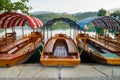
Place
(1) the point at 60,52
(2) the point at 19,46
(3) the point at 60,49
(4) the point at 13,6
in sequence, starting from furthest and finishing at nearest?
(4) the point at 13,6 → (3) the point at 60,49 → (2) the point at 19,46 → (1) the point at 60,52

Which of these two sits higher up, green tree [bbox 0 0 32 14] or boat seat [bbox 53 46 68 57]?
green tree [bbox 0 0 32 14]

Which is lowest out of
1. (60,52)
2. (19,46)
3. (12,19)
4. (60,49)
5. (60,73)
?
(60,73)

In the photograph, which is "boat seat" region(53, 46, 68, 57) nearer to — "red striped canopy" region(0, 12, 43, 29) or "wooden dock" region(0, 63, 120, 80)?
"red striped canopy" region(0, 12, 43, 29)

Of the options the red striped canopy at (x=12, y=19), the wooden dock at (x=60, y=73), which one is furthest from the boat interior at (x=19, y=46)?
the wooden dock at (x=60, y=73)

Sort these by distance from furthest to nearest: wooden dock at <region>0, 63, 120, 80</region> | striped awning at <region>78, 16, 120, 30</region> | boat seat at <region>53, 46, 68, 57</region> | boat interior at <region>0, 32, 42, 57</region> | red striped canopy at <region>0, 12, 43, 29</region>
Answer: striped awning at <region>78, 16, 120, 30</region>, boat seat at <region>53, 46, 68, 57</region>, boat interior at <region>0, 32, 42, 57</region>, red striped canopy at <region>0, 12, 43, 29</region>, wooden dock at <region>0, 63, 120, 80</region>

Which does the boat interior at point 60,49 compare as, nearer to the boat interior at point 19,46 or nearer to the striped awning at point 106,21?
the boat interior at point 19,46

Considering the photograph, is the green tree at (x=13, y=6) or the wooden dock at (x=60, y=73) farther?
the green tree at (x=13, y=6)

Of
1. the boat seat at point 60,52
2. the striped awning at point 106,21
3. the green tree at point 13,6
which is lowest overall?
the boat seat at point 60,52

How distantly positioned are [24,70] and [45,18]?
7677 cm

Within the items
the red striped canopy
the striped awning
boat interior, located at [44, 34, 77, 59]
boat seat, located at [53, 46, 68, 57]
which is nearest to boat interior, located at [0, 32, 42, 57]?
boat interior, located at [44, 34, 77, 59]

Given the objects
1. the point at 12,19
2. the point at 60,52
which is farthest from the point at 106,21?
the point at 12,19

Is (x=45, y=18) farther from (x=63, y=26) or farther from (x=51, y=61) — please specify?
(x=51, y=61)

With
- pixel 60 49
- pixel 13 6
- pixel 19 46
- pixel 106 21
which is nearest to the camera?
pixel 19 46

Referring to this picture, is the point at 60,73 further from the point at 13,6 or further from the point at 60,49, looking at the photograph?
the point at 13,6
